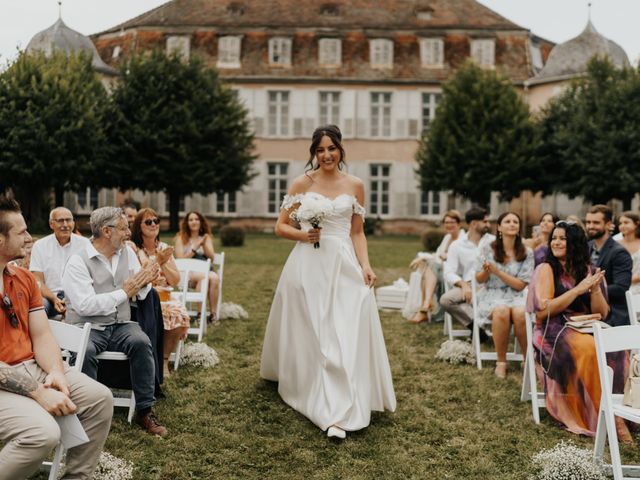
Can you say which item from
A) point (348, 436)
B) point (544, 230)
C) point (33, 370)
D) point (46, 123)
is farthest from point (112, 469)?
point (46, 123)

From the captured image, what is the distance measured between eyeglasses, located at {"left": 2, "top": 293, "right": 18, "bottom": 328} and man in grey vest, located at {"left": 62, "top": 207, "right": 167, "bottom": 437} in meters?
1.22

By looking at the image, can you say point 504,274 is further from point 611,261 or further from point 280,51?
point 280,51

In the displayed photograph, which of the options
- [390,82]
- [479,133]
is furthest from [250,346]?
[390,82]

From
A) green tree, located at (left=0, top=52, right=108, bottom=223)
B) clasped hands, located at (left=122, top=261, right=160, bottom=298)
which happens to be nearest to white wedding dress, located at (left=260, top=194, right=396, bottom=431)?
clasped hands, located at (left=122, top=261, right=160, bottom=298)

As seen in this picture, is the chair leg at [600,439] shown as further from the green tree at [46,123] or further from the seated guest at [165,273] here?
the green tree at [46,123]

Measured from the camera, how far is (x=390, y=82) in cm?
3666

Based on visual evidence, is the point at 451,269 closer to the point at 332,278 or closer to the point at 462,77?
the point at 332,278

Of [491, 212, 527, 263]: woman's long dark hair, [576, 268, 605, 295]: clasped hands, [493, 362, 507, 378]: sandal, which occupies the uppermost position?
[491, 212, 527, 263]: woman's long dark hair

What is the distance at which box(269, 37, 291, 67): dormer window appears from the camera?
122 feet

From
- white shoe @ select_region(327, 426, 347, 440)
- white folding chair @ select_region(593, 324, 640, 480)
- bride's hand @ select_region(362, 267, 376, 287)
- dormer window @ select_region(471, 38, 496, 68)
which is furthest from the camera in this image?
dormer window @ select_region(471, 38, 496, 68)

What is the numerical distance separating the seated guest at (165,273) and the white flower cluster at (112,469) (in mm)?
2203

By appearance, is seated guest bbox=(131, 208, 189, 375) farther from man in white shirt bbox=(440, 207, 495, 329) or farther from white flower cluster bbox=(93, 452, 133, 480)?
man in white shirt bbox=(440, 207, 495, 329)

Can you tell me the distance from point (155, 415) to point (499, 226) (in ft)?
13.6

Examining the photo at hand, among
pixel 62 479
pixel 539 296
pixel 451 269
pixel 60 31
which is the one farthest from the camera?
pixel 60 31
